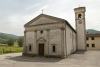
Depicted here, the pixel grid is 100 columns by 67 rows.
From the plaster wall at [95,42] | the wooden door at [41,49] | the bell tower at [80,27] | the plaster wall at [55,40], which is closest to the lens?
the plaster wall at [55,40]

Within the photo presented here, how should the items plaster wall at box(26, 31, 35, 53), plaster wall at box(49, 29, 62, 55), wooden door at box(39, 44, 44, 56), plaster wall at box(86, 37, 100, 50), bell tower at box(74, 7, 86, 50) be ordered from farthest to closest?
1. plaster wall at box(86, 37, 100, 50)
2. bell tower at box(74, 7, 86, 50)
3. plaster wall at box(26, 31, 35, 53)
4. wooden door at box(39, 44, 44, 56)
5. plaster wall at box(49, 29, 62, 55)

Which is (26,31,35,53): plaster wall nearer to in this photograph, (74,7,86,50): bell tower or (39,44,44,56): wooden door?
(39,44,44,56): wooden door

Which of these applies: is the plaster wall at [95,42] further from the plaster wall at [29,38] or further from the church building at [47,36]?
the plaster wall at [29,38]

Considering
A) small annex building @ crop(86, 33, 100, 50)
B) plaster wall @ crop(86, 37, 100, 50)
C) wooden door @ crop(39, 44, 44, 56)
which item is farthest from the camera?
small annex building @ crop(86, 33, 100, 50)

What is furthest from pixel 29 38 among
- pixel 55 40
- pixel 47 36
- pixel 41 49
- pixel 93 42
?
pixel 93 42

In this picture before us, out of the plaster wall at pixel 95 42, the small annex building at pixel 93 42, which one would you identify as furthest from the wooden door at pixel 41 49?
the plaster wall at pixel 95 42

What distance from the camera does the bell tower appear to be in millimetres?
24584

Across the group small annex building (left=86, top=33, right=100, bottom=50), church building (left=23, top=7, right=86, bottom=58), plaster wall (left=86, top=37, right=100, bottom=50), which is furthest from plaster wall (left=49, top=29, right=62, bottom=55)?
plaster wall (left=86, top=37, right=100, bottom=50)

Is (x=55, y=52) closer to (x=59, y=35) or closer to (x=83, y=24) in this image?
(x=59, y=35)

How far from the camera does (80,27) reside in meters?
25.3

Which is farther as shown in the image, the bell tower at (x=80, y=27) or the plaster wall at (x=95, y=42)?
the plaster wall at (x=95, y=42)

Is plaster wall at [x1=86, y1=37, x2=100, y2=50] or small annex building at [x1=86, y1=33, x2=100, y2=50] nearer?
plaster wall at [x1=86, y1=37, x2=100, y2=50]

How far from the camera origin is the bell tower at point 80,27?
968 inches

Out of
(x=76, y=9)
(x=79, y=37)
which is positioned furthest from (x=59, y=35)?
(x=76, y=9)
